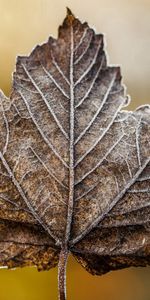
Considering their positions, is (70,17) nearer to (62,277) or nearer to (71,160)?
(71,160)

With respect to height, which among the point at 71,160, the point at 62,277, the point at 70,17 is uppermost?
the point at 70,17

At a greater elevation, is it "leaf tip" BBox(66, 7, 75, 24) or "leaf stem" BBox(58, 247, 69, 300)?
"leaf tip" BBox(66, 7, 75, 24)

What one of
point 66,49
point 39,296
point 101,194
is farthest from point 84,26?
point 39,296

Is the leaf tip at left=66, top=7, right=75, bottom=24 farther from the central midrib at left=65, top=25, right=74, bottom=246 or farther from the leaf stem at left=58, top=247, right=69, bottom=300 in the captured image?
the leaf stem at left=58, top=247, right=69, bottom=300

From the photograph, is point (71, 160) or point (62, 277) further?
point (71, 160)

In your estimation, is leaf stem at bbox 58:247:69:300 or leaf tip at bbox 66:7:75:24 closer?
leaf stem at bbox 58:247:69:300

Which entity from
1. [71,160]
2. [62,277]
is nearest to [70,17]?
[71,160]

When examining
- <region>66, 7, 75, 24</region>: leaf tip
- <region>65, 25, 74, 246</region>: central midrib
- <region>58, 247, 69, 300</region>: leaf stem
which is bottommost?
<region>58, 247, 69, 300</region>: leaf stem

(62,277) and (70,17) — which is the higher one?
(70,17)

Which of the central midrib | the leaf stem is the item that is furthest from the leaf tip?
the leaf stem

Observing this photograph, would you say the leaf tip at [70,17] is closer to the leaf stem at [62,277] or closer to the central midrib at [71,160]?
the central midrib at [71,160]

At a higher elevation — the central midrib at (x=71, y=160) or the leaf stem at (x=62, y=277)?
the central midrib at (x=71, y=160)

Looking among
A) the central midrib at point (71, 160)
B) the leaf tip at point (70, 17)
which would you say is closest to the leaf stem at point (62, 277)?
the central midrib at point (71, 160)
